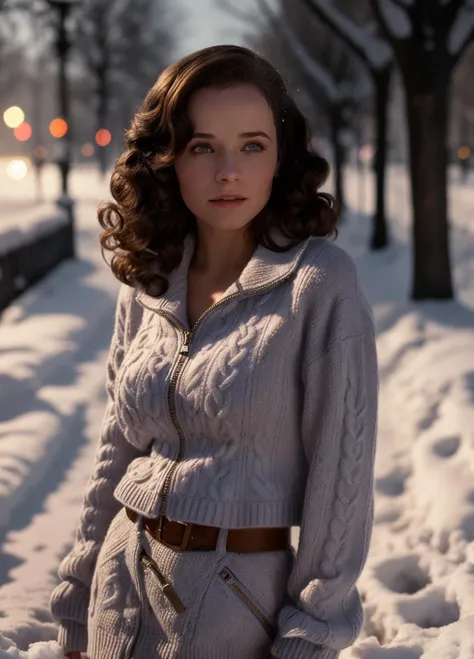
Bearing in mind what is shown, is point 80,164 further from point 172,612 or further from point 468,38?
point 172,612

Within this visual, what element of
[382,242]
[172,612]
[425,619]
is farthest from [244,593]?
[382,242]

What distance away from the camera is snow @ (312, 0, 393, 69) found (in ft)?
47.3

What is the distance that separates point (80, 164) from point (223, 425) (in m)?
102

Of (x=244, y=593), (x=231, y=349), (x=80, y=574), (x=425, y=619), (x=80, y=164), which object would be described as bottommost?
(x=80, y=164)

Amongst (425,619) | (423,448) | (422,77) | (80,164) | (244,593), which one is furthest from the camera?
(80,164)

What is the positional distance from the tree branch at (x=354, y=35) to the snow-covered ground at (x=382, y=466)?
3.76 metres

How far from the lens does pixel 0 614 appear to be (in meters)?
4.40

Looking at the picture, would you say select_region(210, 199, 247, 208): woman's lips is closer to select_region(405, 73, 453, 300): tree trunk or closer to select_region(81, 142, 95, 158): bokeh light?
select_region(405, 73, 453, 300): tree trunk

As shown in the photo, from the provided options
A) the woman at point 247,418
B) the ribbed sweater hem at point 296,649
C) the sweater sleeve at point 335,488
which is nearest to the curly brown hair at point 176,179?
the woman at point 247,418

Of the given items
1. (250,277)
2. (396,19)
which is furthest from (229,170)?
(396,19)

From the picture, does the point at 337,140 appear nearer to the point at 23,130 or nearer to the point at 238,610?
the point at 238,610

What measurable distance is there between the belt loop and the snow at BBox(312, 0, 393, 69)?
41.6 feet

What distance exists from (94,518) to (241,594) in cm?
60

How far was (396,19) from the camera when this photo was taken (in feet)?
39.2
